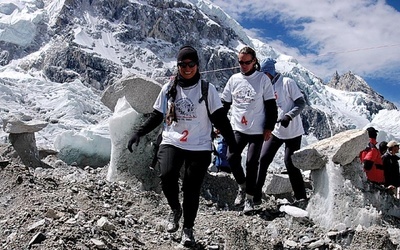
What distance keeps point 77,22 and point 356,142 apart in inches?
6334

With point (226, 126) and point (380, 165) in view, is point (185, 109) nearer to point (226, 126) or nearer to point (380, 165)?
point (226, 126)

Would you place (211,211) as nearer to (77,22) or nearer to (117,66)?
(117,66)

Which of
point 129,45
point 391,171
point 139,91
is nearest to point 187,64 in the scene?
point 139,91

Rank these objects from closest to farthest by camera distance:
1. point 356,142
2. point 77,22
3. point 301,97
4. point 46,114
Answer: point 356,142 → point 301,97 → point 46,114 → point 77,22

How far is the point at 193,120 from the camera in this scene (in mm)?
3961

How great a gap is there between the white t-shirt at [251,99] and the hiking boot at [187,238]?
134cm

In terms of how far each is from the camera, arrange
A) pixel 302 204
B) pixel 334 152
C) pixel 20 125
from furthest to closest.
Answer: pixel 20 125 → pixel 302 204 → pixel 334 152

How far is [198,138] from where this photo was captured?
3969 millimetres

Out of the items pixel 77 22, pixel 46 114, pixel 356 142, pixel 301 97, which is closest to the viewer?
pixel 356 142

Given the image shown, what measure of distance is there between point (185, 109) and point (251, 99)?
3.44 ft

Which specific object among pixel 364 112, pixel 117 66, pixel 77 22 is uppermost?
pixel 77 22

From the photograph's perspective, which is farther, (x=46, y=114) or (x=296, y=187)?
(x=46, y=114)

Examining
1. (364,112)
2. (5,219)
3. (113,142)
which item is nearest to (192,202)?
(5,219)

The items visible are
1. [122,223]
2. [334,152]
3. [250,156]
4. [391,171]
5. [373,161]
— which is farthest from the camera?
[391,171]
